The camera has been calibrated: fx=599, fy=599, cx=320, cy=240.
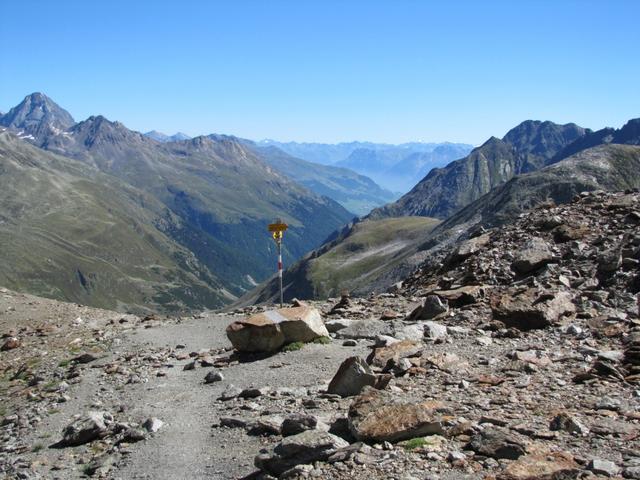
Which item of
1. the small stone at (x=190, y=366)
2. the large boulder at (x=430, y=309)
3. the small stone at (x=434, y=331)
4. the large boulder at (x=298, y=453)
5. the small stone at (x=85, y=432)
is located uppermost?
Result: the large boulder at (x=430, y=309)

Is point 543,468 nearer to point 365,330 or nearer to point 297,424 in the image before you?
point 297,424

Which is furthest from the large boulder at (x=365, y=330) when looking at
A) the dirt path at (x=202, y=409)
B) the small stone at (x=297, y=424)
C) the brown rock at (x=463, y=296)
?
the small stone at (x=297, y=424)

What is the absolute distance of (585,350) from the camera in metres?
17.2

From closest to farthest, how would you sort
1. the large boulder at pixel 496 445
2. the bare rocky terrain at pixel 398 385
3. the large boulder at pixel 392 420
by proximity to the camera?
the large boulder at pixel 496 445
the bare rocky terrain at pixel 398 385
the large boulder at pixel 392 420

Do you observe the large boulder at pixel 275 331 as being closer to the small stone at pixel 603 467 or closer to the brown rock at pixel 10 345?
the small stone at pixel 603 467

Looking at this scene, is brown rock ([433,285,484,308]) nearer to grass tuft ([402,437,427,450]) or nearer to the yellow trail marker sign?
the yellow trail marker sign

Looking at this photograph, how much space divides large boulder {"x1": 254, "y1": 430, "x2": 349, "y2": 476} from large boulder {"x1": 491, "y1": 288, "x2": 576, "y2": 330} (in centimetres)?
1042

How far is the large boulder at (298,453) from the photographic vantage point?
1191 centimetres

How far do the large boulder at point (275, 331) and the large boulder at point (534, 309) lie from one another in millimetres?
6384

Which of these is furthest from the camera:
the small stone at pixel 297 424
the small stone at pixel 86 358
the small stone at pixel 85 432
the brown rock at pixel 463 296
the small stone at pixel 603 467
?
the small stone at pixel 86 358

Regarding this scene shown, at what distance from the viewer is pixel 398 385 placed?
1591 centimetres

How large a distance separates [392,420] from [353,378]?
3623mm

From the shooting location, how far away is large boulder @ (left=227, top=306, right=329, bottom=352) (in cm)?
2150

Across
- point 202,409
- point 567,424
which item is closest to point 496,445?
point 567,424
